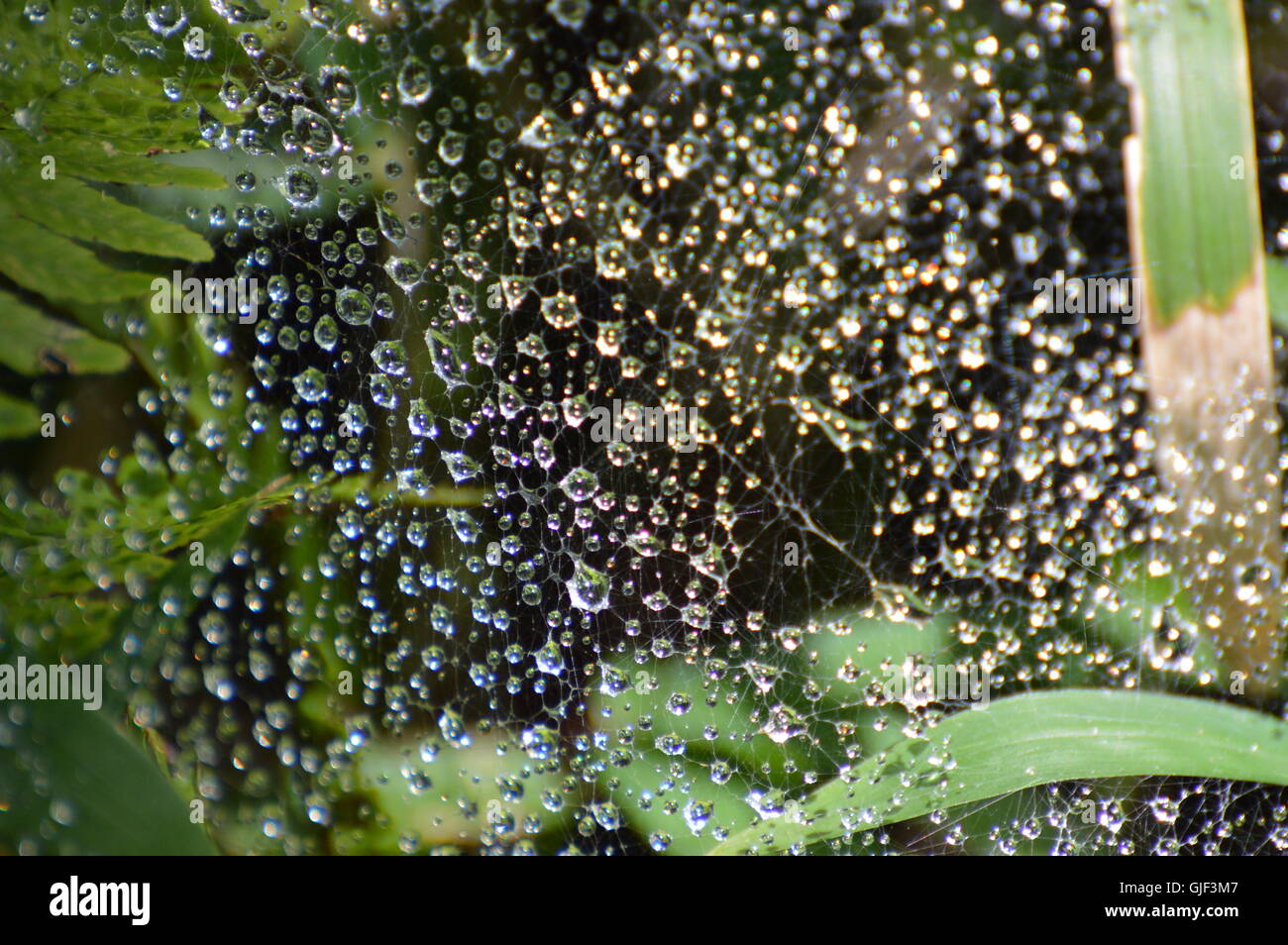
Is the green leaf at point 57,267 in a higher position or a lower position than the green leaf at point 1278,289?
higher

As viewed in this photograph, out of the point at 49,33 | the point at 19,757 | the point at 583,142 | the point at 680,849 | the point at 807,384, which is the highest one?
the point at 49,33

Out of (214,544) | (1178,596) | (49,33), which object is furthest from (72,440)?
(1178,596)

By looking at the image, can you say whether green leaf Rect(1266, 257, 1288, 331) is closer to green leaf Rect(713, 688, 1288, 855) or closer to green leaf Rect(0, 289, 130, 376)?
green leaf Rect(713, 688, 1288, 855)

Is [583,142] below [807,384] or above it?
above

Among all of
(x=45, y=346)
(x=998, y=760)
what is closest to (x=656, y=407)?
(x=998, y=760)

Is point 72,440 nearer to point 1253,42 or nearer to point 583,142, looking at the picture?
point 583,142

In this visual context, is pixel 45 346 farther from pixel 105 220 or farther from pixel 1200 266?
pixel 1200 266

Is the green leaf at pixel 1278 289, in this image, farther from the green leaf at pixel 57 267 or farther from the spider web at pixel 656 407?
the green leaf at pixel 57 267

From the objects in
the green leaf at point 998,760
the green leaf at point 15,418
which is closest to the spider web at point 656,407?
the green leaf at point 998,760
